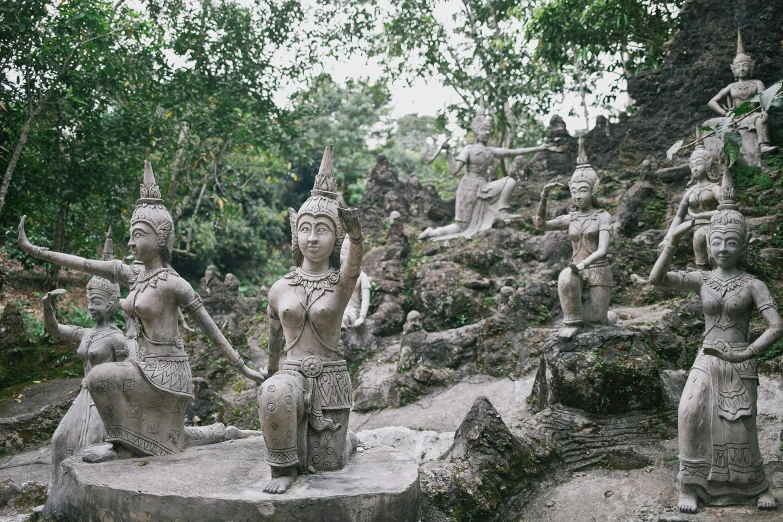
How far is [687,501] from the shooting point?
603 cm

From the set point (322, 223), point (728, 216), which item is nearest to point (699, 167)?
point (728, 216)

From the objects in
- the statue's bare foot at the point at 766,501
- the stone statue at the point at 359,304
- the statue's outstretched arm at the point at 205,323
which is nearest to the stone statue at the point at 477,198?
the stone statue at the point at 359,304

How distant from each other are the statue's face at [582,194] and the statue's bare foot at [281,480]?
6046 mm

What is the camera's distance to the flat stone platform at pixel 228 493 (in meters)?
4.18

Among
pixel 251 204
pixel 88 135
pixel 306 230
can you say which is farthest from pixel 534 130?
pixel 306 230

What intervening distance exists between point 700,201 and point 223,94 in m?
9.76

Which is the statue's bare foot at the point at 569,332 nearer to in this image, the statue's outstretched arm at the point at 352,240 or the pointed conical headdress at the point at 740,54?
the statue's outstretched arm at the point at 352,240

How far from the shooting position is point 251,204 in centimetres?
2375

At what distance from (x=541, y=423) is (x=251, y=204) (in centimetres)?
1757

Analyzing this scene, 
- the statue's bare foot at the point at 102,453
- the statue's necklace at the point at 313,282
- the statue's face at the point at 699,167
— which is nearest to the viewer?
the statue's necklace at the point at 313,282

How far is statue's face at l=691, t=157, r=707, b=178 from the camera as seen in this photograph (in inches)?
400

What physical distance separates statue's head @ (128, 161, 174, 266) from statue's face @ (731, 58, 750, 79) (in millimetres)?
13772

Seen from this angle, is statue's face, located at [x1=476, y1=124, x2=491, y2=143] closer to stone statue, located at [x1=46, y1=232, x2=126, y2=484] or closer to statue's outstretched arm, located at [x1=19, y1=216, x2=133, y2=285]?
stone statue, located at [x1=46, y1=232, x2=126, y2=484]

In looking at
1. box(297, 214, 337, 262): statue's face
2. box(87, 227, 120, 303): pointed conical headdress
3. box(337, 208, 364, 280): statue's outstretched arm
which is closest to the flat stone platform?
box(337, 208, 364, 280): statue's outstretched arm
